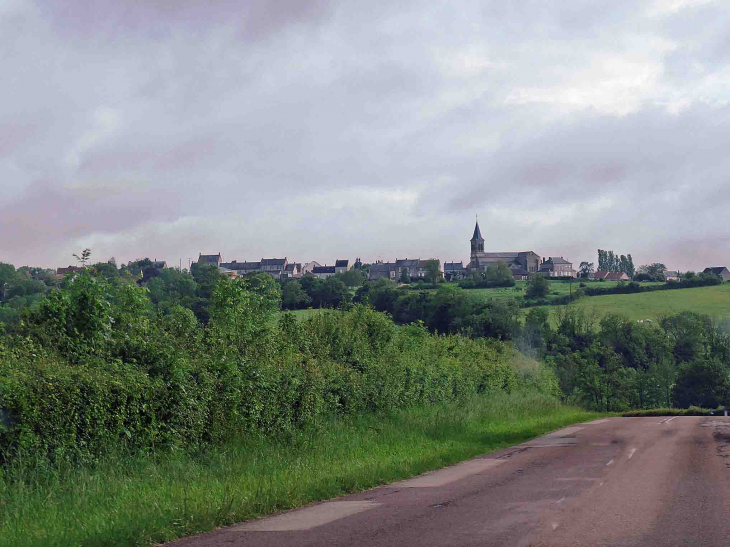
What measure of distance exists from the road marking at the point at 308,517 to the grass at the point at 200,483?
38 cm

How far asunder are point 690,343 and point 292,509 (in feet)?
372

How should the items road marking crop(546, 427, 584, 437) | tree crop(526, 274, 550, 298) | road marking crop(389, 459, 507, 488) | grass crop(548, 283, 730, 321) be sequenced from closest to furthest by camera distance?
road marking crop(389, 459, 507, 488) < road marking crop(546, 427, 584, 437) < grass crop(548, 283, 730, 321) < tree crop(526, 274, 550, 298)

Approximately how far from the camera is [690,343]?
11300 cm

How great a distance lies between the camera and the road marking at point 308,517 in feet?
33.5

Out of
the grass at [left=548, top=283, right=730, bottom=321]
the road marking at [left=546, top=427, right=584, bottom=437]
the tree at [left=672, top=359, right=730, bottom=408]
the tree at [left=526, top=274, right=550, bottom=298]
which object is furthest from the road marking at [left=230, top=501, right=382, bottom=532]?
the tree at [left=526, top=274, right=550, bottom=298]

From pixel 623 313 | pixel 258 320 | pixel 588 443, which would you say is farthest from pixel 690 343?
pixel 258 320

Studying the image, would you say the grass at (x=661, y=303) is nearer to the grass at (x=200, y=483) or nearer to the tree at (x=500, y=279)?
the tree at (x=500, y=279)

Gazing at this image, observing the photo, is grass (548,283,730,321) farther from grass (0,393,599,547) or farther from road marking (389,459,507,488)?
grass (0,393,599,547)

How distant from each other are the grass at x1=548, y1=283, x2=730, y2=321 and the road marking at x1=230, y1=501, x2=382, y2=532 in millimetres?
117418

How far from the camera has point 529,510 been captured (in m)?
11.4

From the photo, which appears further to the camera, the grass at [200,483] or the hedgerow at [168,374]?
the hedgerow at [168,374]

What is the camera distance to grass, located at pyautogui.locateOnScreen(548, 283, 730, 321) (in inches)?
4983

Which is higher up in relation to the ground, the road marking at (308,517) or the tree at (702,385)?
the road marking at (308,517)

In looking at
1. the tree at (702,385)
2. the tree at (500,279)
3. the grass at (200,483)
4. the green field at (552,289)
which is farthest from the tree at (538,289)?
the grass at (200,483)
